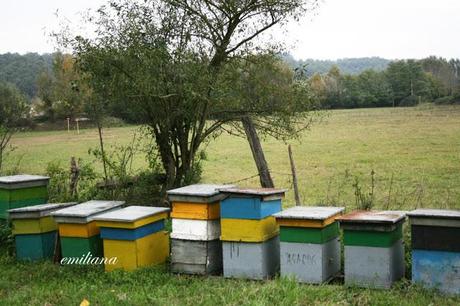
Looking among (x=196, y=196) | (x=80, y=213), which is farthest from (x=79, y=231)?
(x=196, y=196)

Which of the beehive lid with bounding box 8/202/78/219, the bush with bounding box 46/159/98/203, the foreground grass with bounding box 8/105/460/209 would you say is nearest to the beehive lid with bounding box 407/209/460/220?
the foreground grass with bounding box 8/105/460/209

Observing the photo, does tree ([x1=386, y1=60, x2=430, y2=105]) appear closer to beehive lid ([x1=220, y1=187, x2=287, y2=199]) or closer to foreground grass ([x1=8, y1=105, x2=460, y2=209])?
foreground grass ([x1=8, y1=105, x2=460, y2=209])

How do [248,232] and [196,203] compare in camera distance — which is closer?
[248,232]

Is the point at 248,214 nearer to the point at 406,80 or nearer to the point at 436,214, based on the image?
the point at 436,214

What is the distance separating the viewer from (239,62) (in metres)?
10.5

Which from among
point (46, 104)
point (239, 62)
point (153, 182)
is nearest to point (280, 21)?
point (239, 62)

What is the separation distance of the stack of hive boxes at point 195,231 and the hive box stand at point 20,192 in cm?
323

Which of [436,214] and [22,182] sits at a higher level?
[22,182]

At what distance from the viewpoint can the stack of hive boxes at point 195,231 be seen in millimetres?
6938

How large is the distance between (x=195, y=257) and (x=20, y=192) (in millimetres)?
3655

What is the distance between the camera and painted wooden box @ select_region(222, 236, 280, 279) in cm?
666

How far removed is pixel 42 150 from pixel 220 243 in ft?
93.1

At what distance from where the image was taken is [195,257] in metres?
7.03

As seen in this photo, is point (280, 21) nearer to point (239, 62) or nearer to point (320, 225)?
point (239, 62)
